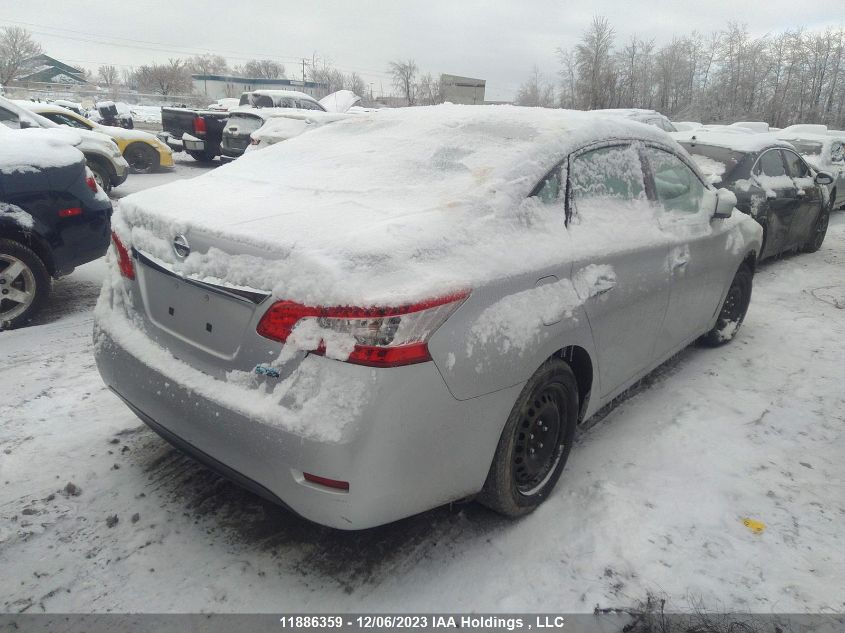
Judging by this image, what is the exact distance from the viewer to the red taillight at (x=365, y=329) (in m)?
1.82

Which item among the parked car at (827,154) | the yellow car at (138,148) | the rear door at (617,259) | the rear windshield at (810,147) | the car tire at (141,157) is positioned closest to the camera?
the rear door at (617,259)

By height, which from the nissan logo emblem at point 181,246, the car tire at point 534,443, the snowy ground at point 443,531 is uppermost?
the nissan logo emblem at point 181,246

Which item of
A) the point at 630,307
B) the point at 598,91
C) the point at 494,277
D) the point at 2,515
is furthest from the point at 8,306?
the point at 598,91

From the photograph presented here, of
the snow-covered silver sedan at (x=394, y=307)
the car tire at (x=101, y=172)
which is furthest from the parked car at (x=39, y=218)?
the car tire at (x=101, y=172)

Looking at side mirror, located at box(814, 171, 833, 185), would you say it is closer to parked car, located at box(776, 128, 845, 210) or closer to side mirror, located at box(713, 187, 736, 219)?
parked car, located at box(776, 128, 845, 210)

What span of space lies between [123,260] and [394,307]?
1.38 meters

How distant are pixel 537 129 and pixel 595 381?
1212 mm

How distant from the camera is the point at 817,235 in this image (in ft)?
27.0

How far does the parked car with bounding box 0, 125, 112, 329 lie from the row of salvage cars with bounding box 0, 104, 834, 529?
2.08 m

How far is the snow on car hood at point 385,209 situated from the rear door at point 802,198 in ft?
17.4

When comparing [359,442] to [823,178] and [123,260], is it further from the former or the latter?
[823,178]

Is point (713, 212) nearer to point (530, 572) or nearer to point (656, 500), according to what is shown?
point (656, 500)

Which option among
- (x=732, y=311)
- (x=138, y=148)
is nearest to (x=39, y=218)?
(x=732, y=311)

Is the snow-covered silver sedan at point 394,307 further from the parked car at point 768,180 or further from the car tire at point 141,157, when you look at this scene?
the car tire at point 141,157
